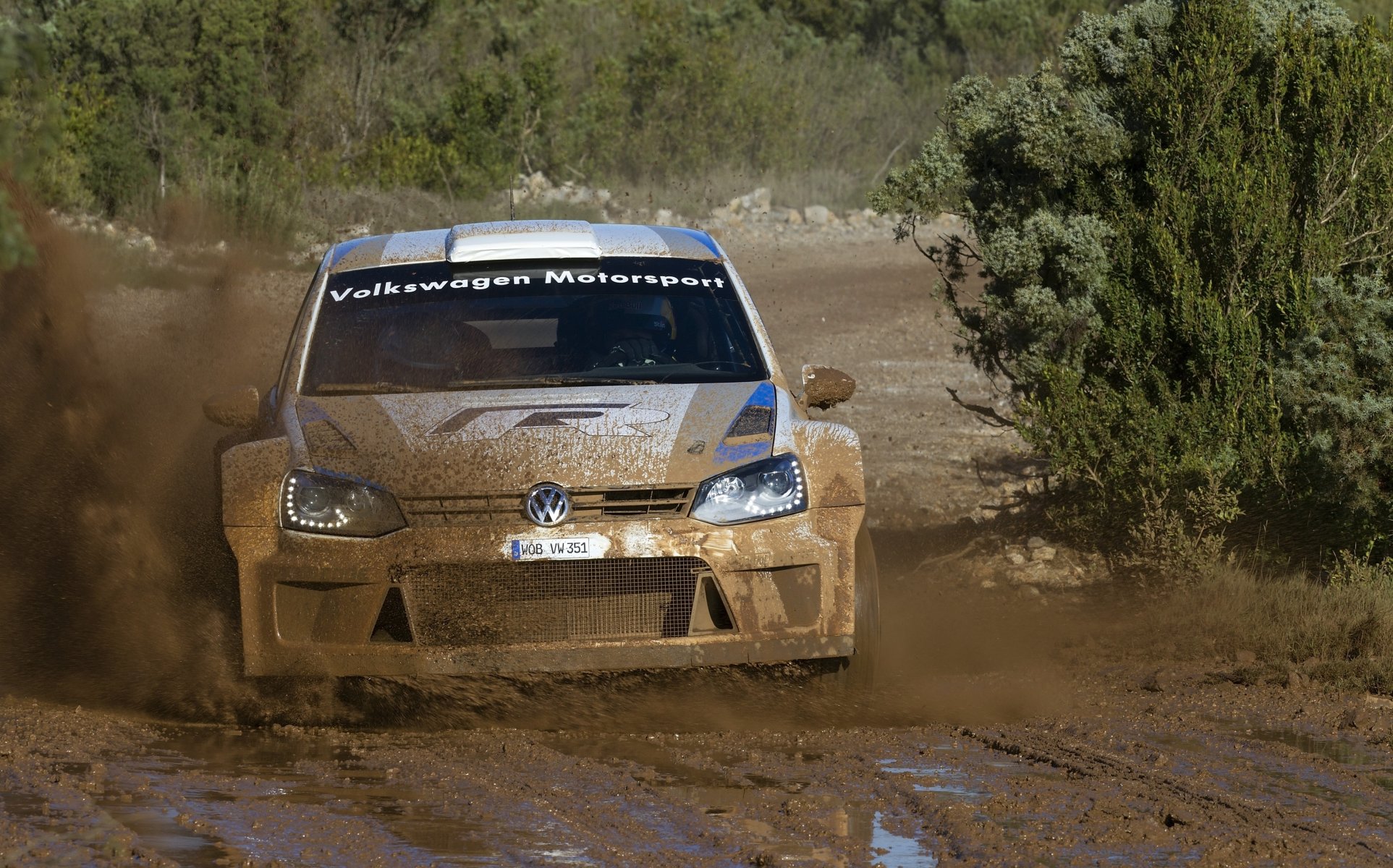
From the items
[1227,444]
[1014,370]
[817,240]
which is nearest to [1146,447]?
[1227,444]

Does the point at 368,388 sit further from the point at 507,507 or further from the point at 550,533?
the point at 550,533

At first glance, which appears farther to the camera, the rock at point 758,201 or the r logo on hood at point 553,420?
the rock at point 758,201

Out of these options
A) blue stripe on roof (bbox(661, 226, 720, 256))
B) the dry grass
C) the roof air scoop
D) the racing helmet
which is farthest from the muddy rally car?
the dry grass

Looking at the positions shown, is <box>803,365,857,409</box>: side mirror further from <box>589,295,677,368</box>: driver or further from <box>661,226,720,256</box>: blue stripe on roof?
<box>661,226,720,256</box>: blue stripe on roof

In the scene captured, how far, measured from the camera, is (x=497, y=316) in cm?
681

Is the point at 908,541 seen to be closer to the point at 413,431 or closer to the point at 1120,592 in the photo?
the point at 1120,592

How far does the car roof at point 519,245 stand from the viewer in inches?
273

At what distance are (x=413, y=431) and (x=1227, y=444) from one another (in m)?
4.06

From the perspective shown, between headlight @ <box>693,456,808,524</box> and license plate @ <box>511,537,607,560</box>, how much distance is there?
33 centimetres

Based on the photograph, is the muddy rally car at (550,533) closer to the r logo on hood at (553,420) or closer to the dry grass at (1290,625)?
the r logo on hood at (553,420)

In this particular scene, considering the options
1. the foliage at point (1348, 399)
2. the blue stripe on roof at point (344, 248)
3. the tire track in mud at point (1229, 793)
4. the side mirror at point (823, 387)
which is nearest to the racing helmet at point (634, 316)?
the side mirror at point (823, 387)

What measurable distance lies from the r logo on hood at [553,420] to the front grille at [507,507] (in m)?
0.23

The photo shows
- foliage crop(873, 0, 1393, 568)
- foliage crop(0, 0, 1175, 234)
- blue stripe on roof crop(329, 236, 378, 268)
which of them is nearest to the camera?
blue stripe on roof crop(329, 236, 378, 268)

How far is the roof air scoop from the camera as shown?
691cm
